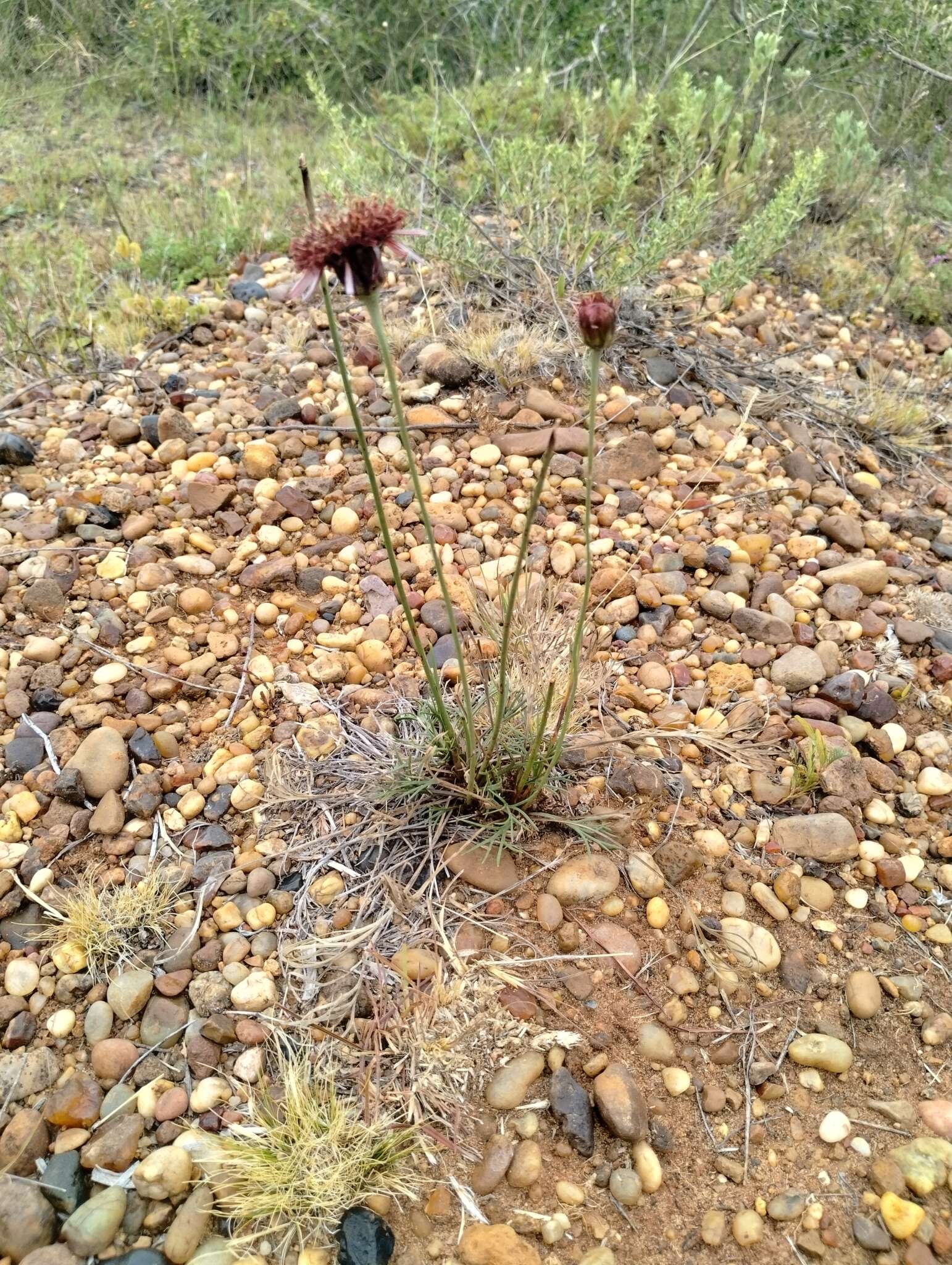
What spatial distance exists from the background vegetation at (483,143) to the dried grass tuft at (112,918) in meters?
2.21

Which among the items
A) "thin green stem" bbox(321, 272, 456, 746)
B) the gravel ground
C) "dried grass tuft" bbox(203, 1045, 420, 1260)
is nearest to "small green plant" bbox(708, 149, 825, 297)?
the gravel ground

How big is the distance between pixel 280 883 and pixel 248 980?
0.22 metres

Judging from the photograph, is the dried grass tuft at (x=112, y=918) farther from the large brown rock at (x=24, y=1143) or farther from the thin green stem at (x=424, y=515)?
the thin green stem at (x=424, y=515)

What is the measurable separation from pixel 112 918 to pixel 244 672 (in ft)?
2.24

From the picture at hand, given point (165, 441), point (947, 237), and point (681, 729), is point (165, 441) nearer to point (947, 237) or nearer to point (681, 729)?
point (681, 729)

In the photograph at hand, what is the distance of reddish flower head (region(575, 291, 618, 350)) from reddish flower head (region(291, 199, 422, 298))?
0.26m

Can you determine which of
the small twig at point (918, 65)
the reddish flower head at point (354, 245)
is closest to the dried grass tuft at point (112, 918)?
the reddish flower head at point (354, 245)

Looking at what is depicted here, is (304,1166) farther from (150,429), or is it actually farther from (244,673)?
(150,429)

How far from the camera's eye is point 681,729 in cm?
205

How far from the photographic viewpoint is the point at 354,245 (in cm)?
123

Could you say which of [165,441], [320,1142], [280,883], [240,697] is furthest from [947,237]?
[320,1142]

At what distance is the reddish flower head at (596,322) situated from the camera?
123 centimetres

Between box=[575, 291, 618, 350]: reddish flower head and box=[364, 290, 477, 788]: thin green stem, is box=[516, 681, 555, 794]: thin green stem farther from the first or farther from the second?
box=[575, 291, 618, 350]: reddish flower head

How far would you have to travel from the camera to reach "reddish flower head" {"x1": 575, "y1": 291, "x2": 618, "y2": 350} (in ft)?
4.03
